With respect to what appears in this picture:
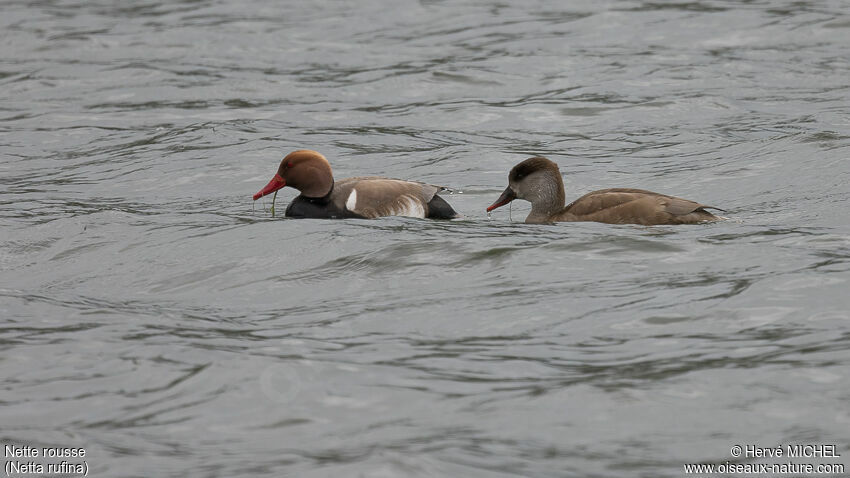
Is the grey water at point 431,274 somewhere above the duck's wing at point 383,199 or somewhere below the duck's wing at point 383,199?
below

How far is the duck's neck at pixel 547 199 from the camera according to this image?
1021 centimetres

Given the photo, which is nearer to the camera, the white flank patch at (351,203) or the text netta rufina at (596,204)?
the text netta rufina at (596,204)

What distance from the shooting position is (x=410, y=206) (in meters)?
10.1

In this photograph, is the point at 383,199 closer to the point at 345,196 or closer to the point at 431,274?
Result: the point at 345,196

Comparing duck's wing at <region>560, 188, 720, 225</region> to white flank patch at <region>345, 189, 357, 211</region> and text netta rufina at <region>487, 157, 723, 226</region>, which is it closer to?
text netta rufina at <region>487, 157, 723, 226</region>

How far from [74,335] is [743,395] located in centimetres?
385

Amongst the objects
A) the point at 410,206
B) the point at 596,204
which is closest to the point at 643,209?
the point at 596,204

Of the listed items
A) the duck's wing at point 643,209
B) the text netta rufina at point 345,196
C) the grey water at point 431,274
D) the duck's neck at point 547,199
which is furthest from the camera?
the duck's neck at point 547,199

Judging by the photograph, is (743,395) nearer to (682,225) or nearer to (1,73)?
(682,225)

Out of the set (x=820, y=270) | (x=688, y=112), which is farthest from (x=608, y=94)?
(x=820, y=270)

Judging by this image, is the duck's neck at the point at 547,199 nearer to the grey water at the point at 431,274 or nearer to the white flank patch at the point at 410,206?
the grey water at the point at 431,274

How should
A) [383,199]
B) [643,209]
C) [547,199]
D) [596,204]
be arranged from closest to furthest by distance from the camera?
[643,209] < [596,204] < [383,199] < [547,199]

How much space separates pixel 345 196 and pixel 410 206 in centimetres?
54

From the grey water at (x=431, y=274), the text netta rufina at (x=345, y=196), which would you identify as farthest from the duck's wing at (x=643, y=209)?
the text netta rufina at (x=345, y=196)
